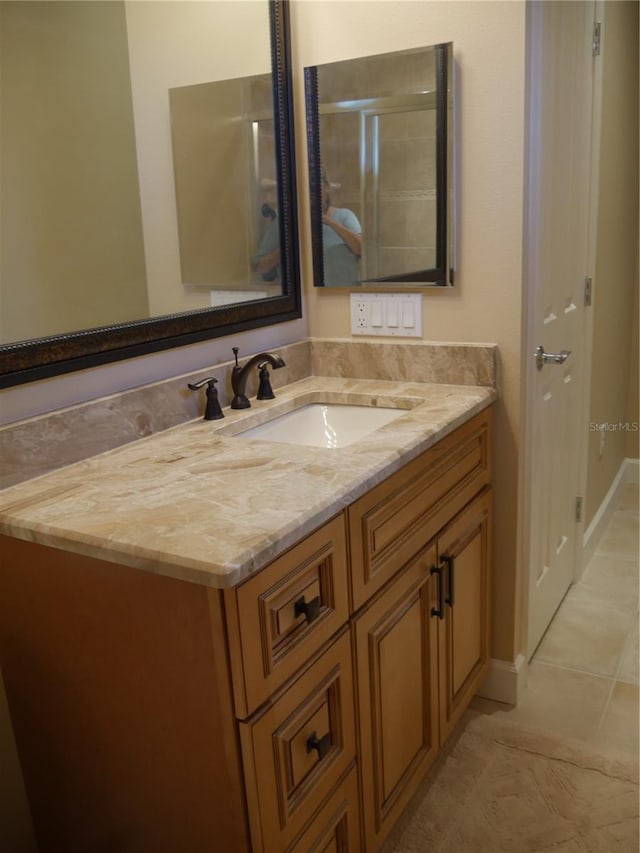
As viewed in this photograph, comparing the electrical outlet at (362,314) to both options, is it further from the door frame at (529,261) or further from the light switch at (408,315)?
the door frame at (529,261)

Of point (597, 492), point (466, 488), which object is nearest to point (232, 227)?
point (466, 488)

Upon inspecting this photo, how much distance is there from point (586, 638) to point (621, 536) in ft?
2.95

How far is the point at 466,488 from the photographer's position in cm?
182

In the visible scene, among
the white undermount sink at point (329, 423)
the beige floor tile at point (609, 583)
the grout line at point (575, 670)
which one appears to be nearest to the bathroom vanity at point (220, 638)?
the white undermount sink at point (329, 423)

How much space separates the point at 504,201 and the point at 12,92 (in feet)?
3.66

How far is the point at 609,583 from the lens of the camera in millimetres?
2828

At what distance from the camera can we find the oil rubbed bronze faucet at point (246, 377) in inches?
71.0

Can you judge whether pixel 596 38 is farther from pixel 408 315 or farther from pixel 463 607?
pixel 463 607

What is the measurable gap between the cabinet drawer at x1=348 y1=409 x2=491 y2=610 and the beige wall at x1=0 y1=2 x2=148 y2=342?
65 cm

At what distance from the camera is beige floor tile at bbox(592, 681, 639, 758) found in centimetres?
197

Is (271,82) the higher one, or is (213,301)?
(271,82)

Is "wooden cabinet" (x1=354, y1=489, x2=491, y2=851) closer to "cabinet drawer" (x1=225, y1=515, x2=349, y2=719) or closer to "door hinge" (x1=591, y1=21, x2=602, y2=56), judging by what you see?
"cabinet drawer" (x1=225, y1=515, x2=349, y2=719)

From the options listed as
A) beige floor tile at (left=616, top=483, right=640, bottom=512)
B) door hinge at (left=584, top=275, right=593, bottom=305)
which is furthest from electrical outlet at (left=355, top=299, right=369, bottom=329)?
beige floor tile at (left=616, top=483, right=640, bottom=512)

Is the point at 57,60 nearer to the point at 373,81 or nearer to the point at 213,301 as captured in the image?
the point at 213,301
